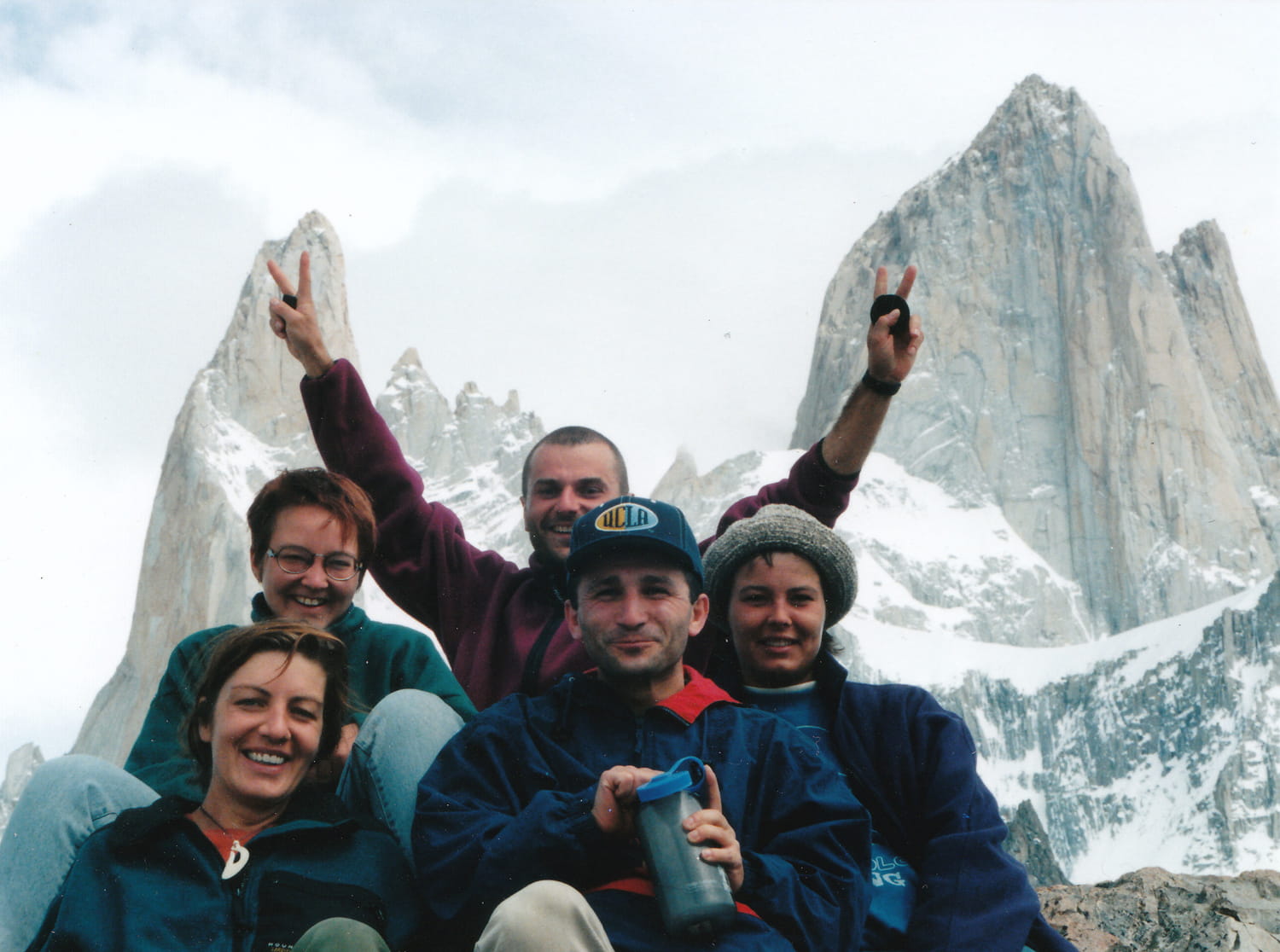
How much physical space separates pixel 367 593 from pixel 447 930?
3106 inches

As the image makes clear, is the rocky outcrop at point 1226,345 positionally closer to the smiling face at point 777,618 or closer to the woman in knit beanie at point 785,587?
the woman in knit beanie at point 785,587

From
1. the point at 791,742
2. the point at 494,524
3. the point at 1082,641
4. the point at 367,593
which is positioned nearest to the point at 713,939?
the point at 791,742

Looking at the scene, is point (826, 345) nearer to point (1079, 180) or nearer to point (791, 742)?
point (1079, 180)

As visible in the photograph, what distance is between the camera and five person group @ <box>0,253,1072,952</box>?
248 centimetres

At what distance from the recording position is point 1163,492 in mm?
93562

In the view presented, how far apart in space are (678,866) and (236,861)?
1.03m

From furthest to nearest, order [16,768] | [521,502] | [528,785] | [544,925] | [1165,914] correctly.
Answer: [16,768] < [1165,914] < [521,502] < [528,785] < [544,925]

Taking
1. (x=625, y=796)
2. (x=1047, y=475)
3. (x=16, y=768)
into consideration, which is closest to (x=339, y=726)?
(x=625, y=796)

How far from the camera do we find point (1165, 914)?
4.78 metres

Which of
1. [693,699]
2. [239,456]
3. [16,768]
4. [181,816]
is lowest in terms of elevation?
[181,816]

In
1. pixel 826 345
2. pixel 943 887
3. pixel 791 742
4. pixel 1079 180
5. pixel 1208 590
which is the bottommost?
pixel 943 887

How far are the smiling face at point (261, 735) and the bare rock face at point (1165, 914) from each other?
119 inches

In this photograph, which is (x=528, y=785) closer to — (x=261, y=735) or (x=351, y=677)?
(x=261, y=735)

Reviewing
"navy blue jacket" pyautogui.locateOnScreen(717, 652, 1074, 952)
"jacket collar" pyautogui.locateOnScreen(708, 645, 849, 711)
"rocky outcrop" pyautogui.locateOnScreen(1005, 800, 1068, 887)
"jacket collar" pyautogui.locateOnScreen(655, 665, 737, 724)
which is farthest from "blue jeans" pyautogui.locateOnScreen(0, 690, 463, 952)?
"rocky outcrop" pyautogui.locateOnScreen(1005, 800, 1068, 887)
